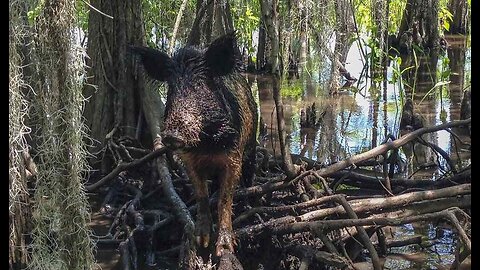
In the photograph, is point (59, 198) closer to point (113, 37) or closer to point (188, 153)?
point (188, 153)

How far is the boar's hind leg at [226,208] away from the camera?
5062 mm

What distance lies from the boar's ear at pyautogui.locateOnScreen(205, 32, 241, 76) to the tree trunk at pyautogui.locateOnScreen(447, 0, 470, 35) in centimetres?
Answer: 2020

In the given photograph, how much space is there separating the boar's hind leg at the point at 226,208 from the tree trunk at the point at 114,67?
8.63 ft

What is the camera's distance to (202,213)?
205 inches

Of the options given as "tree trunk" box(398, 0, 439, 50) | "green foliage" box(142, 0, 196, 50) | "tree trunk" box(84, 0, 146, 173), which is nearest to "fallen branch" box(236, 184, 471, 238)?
"tree trunk" box(84, 0, 146, 173)

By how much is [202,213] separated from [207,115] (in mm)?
877

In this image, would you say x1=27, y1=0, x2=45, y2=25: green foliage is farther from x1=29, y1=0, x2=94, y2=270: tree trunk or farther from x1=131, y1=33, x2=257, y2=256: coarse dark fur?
x1=131, y1=33, x2=257, y2=256: coarse dark fur

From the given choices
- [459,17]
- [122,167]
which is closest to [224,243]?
[122,167]

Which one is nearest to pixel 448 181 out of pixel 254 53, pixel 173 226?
pixel 173 226

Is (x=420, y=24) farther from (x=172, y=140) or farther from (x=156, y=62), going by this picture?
(x=172, y=140)

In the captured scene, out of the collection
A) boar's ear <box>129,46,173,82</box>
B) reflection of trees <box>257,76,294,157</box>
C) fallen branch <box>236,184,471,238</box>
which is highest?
boar's ear <box>129,46,173,82</box>

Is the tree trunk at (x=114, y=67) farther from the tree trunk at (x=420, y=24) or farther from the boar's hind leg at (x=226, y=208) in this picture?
the tree trunk at (x=420, y=24)

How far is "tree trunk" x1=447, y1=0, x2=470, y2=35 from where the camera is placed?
23672 millimetres
